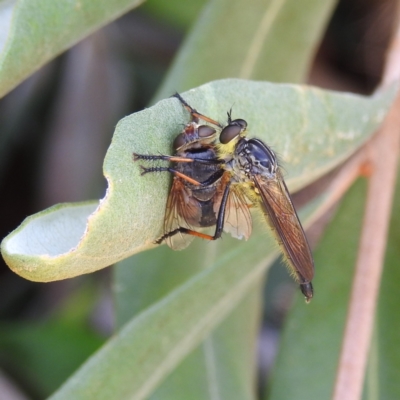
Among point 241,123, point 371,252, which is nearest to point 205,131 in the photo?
point 241,123

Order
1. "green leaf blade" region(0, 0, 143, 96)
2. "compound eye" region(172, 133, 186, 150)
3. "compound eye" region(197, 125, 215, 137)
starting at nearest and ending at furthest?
"green leaf blade" region(0, 0, 143, 96) < "compound eye" region(172, 133, 186, 150) < "compound eye" region(197, 125, 215, 137)

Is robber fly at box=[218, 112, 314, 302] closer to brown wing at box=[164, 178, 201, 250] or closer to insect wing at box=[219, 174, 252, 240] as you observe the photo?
insect wing at box=[219, 174, 252, 240]

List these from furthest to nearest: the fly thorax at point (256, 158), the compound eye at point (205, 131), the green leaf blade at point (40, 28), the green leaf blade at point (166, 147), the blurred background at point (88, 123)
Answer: the blurred background at point (88, 123) → the fly thorax at point (256, 158) → the compound eye at point (205, 131) → the green leaf blade at point (40, 28) → the green leaf blade at point (166, 147)

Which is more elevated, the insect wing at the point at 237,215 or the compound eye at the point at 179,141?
the compound eye at the point at 179,141

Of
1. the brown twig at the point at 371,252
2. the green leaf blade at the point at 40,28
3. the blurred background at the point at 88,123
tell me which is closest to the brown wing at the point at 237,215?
the brown twig at the point at 371,252

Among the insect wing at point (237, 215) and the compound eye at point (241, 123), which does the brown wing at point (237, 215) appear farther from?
the compound eye at point (241, 123)

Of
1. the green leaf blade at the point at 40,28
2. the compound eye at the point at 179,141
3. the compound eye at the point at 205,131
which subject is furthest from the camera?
the compound eye at the point at 205,131

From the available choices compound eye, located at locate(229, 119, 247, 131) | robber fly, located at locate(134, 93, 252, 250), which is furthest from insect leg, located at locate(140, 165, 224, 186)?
compound eye, located at locate(229, 119, 247, 131)

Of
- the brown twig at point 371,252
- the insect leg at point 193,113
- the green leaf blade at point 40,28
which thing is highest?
the green leaf blade at point 40,28

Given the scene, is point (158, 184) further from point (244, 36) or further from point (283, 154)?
point (244, 36)
